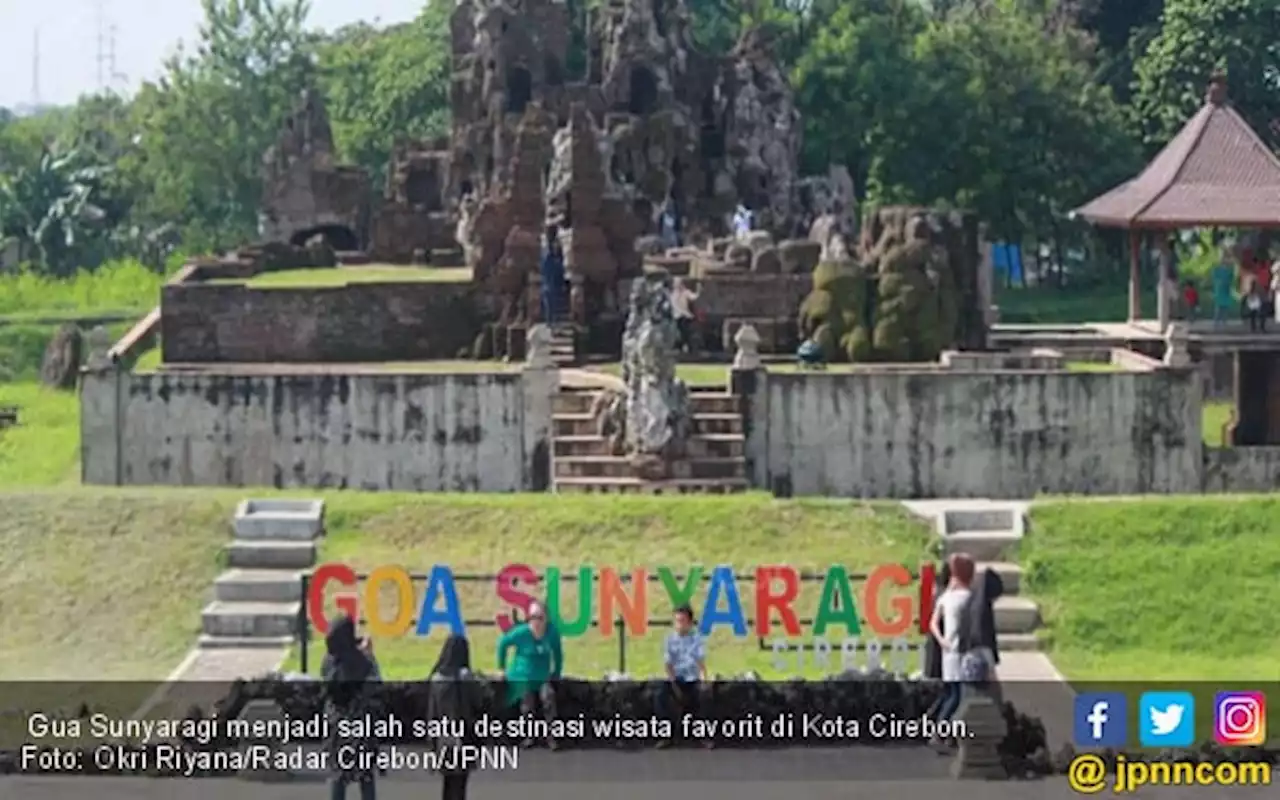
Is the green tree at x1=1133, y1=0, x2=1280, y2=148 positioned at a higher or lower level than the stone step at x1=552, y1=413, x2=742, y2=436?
higher

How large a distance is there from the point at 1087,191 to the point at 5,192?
3070 cm

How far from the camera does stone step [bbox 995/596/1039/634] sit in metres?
22.2

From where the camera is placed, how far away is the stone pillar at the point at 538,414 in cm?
3122

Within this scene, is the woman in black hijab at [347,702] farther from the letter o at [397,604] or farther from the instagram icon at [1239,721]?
the instagram icon at [1239,721]

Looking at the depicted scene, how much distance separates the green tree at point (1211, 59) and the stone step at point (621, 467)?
28361 mm

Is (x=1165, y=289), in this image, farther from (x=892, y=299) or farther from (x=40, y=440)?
(x=40, y=440)

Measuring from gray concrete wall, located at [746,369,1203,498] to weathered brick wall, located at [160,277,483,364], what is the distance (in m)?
7.93

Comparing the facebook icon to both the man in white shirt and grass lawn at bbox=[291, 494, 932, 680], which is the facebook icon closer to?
grass lawn at bbox=[291, 494, 932, 680]

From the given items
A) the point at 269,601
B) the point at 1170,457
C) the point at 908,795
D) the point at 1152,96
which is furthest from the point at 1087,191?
the point at 908,795

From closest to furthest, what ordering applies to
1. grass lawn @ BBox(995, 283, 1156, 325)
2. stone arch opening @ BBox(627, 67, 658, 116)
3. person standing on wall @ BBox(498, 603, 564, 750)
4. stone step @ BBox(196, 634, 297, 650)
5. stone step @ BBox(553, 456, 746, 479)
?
person standing on wall @ BBox(498, 603, 564, 750) < stone step @ BBox(196, 634, 297, 650) < stone step @ BBox(553, 456, 746, 479) < stone arch opening @ BBox(627, 67, 658, 116) < grass lawn @ BBox(995, 283, 1156, 325)

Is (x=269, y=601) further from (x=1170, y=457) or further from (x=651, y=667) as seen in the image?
(x=1170, y=457)

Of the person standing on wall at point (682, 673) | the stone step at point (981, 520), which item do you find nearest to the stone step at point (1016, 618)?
the stone step at point (981, 520)

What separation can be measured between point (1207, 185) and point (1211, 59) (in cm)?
1534

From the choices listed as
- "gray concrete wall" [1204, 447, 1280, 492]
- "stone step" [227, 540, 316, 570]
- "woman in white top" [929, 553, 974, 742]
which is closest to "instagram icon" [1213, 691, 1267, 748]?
"woman in white top" [929, 553, 974, 742]
